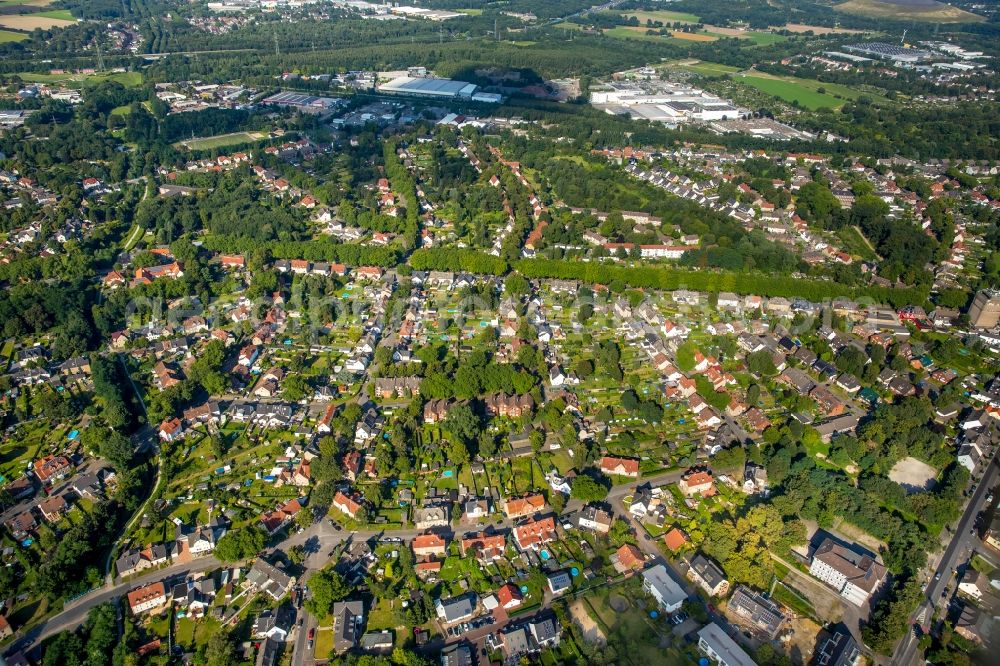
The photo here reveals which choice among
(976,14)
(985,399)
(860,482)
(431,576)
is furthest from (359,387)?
(976,14)

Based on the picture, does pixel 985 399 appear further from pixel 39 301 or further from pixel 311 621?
pixel 39 301

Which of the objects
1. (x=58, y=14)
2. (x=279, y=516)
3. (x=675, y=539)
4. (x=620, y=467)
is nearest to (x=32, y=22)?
(x=58, y=14)

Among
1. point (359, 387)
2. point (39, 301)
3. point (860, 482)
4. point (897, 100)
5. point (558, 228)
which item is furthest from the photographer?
point (897, 100)

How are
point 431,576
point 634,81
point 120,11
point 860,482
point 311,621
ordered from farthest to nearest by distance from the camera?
point 120,11, point 634,81, point 860,482, point 431,576, point 311,621

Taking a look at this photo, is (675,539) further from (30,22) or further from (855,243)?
(30,22)

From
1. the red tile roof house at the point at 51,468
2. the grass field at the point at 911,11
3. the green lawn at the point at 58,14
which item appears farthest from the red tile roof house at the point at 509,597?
the grass field at the point at 911,11
